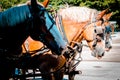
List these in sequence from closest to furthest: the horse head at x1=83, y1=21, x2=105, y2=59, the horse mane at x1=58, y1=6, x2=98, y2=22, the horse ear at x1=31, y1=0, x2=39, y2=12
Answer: the horse ear at x1=31, y1=0, x2=39, y2=12
the horse head at x1=83, y1=21, x2=105, y2=59
the horse mane at x1=58, y1=6, x2=98, y2=22

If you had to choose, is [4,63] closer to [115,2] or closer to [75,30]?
[75,30]

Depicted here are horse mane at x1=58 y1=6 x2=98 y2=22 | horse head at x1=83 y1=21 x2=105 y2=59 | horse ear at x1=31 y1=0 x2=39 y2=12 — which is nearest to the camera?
horse ear at x1=31 y1=0 x2=39 y2=12

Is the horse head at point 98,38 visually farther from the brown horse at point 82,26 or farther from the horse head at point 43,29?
the horse head at point 43,29

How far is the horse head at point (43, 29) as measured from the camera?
389cm

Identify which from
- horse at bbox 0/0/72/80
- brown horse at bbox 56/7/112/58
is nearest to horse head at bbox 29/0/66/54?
horse at bbox 0/0/72/80

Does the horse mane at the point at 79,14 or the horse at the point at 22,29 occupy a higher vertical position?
the horse mane at the point at 79,14

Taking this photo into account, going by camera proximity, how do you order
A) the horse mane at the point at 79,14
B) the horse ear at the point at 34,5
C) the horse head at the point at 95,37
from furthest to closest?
the horse mane at the point at 79,14 < the horse head at the point at 95,37 < the horse ear at the point at 34,5

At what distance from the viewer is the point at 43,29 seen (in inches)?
157

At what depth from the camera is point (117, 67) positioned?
11.9m

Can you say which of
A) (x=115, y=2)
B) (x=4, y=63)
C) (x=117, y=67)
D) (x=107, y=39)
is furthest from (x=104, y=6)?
(x=4, y=63)

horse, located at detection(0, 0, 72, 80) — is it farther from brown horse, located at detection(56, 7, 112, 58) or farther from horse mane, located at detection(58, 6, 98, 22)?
horse mane, located at detection(58, 6, 98, 22)

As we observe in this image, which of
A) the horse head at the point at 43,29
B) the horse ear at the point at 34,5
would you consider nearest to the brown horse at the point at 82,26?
the horse head at the point at 43,29

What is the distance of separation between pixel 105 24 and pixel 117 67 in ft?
17.8

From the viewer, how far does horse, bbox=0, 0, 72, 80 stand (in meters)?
3.90
